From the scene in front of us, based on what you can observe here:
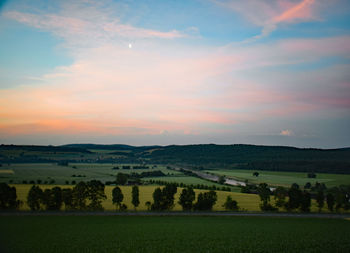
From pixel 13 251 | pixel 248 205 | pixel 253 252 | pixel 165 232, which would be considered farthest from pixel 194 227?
pixel 248 205

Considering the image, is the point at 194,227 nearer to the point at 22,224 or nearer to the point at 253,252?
the point at 253,252

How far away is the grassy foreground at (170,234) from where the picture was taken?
30875 millimetres

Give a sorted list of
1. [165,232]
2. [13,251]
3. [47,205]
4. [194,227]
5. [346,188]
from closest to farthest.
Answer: [13,251]
[165,232]
[194,227]
[47,205]
[346,188]

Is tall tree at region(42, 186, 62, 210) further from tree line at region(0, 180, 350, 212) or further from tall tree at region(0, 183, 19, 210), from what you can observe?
tall tree at region(0, 183, 19, 210)

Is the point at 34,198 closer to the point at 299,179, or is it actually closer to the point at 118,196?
the point at 118,196

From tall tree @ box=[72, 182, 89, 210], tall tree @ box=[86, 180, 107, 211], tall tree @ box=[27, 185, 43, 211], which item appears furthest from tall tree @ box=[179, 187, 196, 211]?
tall tree @ box=[27, 185, 43, 211]

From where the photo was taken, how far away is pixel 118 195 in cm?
6153

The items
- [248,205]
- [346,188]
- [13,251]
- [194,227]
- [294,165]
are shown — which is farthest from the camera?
[294,165]

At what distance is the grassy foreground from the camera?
101 ft

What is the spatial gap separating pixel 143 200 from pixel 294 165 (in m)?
122

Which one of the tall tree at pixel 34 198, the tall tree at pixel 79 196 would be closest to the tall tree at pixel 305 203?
the tall tree at pixel 79 196

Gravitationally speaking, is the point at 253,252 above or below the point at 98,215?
above

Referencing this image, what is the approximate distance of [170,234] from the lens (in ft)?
123

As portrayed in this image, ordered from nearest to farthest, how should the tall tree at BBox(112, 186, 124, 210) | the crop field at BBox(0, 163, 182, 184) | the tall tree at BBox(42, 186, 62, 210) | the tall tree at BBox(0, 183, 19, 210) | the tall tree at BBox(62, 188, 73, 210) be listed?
the tall tree at BBox(0, 183, 19, 210), the tall tree at BBox(42, 186, 62, 210), the tall tree at BBox(62, 188, 73, 210), the tall tree at BBox(112, 186, 124, 210), the crop field at BBox(0, 163, 182, 184)
